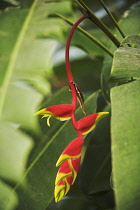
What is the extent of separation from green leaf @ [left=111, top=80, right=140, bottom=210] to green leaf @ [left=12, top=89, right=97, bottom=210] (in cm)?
26

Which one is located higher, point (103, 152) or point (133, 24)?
point (133, 24)

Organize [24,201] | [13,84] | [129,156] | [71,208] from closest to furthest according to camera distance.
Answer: [129,156] < [24,201] < [13,84] < [71,208]

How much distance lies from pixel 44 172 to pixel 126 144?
285 millimetres

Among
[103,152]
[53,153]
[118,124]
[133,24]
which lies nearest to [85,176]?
[103,152]

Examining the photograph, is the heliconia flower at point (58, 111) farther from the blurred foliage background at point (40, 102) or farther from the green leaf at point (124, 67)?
the blurred foliage background at point (40, 102)

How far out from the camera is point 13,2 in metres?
0.68

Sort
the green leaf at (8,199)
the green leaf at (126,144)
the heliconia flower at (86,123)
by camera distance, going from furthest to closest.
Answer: the green leaf at (8,199), the heliconia flower at (86,123), the green leaf at (126,144)

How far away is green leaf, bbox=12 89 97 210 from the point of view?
19.9 inches

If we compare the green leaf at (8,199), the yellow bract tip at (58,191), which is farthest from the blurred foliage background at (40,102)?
the yellow bract tip at (58,191)

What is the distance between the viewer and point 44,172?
0.53 m

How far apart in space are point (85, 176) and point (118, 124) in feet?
1.51

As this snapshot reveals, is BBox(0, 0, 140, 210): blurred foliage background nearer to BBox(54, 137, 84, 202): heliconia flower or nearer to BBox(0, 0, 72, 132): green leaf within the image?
BBox(0, 0, 72, 132): green leaf

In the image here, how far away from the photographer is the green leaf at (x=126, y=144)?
0.25 metres

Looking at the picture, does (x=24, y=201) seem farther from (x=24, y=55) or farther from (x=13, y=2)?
(x=13, y=2)
